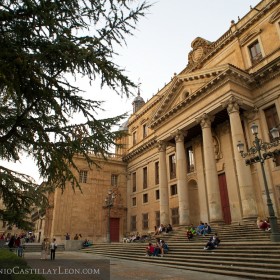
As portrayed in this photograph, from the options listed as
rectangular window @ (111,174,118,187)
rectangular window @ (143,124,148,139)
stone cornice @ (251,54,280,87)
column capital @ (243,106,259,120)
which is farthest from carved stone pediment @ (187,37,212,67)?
rectangular window @ (111,174,118,187)

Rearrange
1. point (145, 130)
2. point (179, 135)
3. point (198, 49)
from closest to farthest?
point (179, 135)
point (198, 49)
point (145, 130)

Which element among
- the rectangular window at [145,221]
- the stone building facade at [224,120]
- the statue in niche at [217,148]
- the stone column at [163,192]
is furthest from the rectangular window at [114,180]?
the statue in niche at [217,148]

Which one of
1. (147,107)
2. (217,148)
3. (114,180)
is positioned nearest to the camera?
(217,148)

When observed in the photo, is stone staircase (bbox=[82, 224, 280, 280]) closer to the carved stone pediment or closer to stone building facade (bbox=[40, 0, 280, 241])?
stone building facade (bbox=[40, 0, 280, 241])

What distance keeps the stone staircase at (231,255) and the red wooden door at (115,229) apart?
1583 cm

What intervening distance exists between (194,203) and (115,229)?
14.5 m

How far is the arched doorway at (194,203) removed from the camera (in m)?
23.5

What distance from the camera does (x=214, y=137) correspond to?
74.1ft

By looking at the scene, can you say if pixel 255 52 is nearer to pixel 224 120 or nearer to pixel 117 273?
pixel 224 120

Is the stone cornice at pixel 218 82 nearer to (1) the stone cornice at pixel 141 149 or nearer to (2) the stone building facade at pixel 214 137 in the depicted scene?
(2) the stone building facade at pixel 214 137

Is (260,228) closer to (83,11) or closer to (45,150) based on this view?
(45,150)

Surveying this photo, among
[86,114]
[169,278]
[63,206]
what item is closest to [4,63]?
[86,114]

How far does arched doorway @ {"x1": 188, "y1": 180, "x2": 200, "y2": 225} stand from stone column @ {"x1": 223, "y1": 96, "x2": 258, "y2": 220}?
8.08 meters

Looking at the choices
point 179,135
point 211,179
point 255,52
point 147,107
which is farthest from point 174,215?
point 255,52
